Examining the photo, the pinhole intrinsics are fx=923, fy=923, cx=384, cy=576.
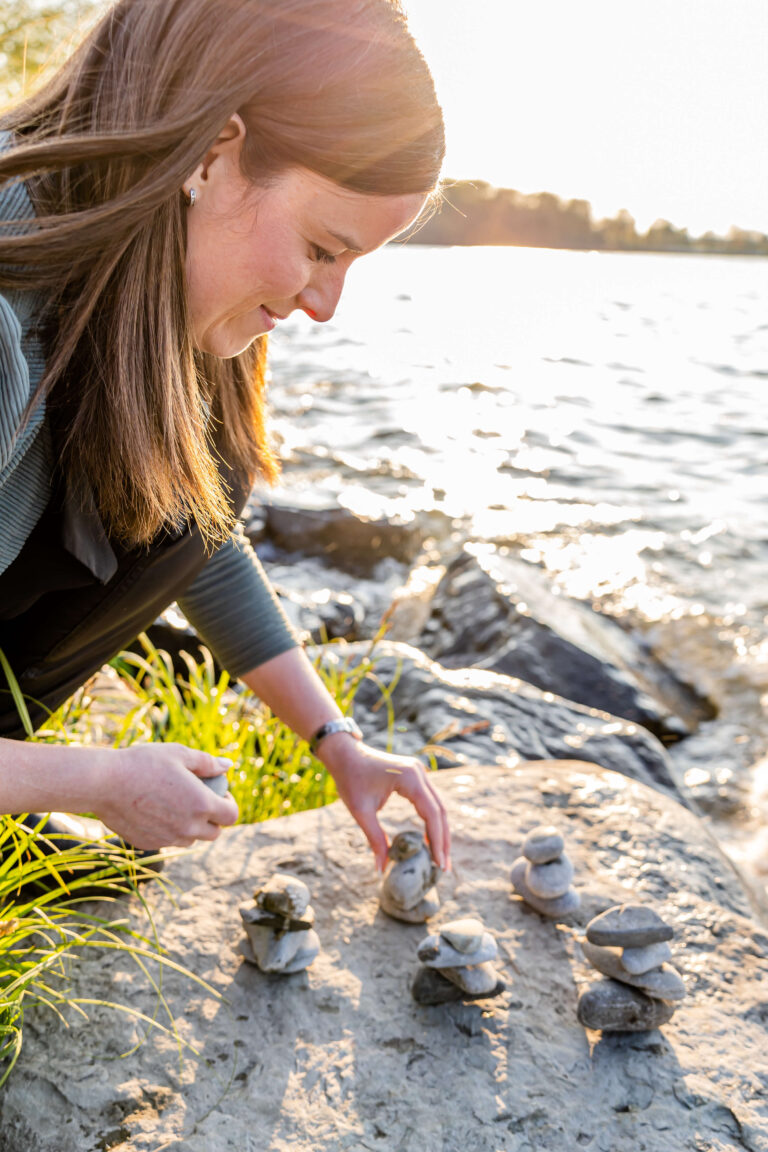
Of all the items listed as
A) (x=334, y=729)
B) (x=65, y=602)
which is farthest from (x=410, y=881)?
(x=65, y=602)

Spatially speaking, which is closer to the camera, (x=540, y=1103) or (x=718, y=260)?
(x=540, y=1103)

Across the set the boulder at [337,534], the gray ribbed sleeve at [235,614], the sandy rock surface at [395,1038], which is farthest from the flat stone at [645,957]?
the boulder at [337,534]

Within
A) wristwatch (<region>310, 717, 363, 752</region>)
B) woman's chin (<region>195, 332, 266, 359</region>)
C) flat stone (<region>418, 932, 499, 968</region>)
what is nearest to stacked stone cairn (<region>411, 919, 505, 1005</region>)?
flat stone (<region>418, 932, 499, 968</region>)

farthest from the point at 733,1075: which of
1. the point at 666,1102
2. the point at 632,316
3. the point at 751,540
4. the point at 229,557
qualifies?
the point at 632,316

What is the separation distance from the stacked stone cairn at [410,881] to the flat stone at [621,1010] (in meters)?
0.39

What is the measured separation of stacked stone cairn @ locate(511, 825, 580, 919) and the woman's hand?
0.68 feet

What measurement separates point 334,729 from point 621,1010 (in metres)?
0.78

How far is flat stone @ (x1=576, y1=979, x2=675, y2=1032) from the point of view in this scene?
5.58 feet

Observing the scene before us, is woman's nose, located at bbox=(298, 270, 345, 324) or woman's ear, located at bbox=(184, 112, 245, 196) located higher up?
woman's ear, located at bbox=(184, 112, 245, 196)

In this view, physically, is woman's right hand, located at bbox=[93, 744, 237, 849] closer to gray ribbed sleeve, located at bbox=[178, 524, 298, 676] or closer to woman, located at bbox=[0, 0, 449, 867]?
woman, located at bbox=[0, 0, 449, 867]

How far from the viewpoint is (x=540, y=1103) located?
1.57m

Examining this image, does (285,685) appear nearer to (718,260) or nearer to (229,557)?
(229,557)

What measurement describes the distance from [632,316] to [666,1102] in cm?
1662

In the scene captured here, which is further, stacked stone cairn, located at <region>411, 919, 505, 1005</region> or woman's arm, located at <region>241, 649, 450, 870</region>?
woman's arm, located at <region>241, 649, 450, 870</region>
